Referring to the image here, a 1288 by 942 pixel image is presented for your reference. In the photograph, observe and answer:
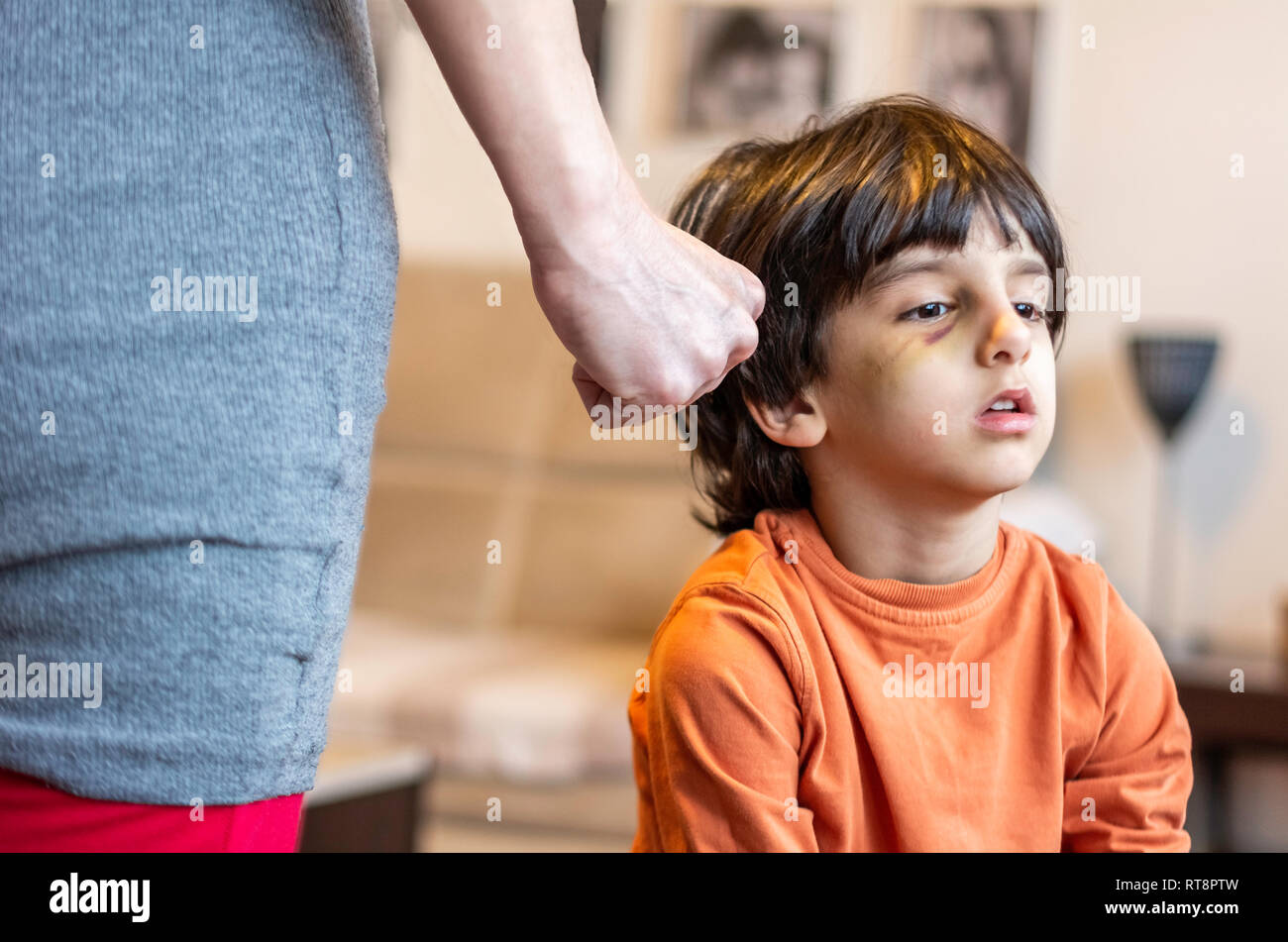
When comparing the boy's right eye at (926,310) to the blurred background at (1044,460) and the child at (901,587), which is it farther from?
the blurred background at (1044,460)

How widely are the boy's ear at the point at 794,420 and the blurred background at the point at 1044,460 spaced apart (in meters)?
1.54

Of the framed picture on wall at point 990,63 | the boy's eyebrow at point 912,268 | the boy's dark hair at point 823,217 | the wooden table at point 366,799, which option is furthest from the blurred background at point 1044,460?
the boy's eyebrow at point 912,268

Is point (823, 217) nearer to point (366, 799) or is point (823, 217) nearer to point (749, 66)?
point (366, 799)

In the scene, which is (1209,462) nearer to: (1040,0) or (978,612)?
(1040,0)

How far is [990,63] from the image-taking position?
310 cm

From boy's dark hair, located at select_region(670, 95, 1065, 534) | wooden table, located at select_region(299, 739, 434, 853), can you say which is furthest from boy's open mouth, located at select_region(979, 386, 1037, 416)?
wooden table, located at select_region(299, 739, 434, 853)

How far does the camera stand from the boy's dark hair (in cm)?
89

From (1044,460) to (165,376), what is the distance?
2.70m

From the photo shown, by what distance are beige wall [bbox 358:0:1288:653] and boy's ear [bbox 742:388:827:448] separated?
5.96 ft

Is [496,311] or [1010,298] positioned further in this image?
[496,311]

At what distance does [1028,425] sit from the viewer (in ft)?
2.82
